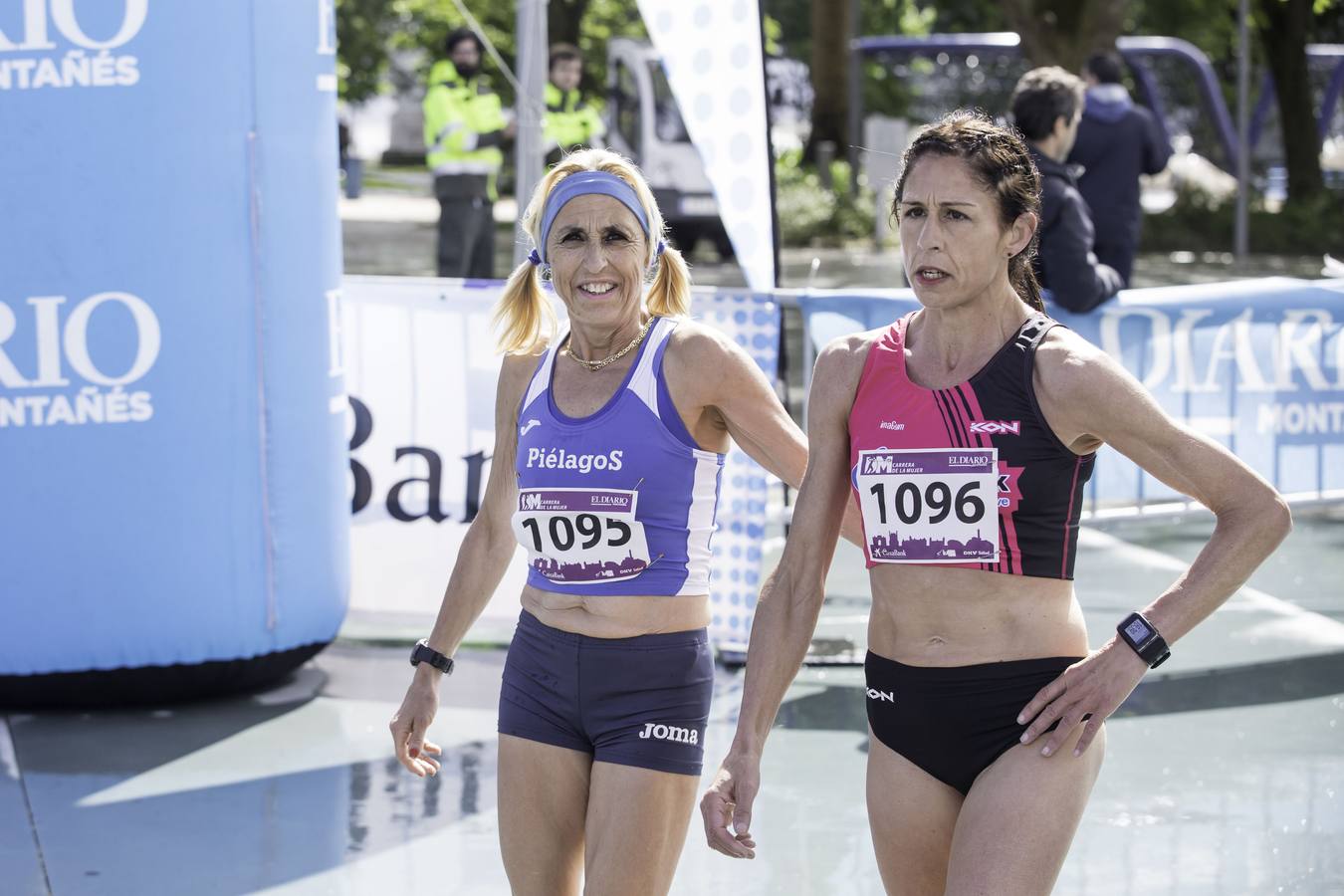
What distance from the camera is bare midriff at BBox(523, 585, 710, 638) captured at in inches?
131

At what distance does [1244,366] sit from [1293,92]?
67.2 feet

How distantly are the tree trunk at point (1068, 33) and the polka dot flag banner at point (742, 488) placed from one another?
15.0 meters

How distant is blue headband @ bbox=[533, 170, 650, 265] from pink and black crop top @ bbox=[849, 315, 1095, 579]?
28.5 inches

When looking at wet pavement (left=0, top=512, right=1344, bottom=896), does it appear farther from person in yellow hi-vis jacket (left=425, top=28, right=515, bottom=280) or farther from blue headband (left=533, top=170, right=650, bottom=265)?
person in yellow hi-vis jacket (left=425, top=28, right=515, bottom=280)

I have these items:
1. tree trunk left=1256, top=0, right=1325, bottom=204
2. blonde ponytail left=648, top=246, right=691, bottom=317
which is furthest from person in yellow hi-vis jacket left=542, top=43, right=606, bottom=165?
tree trunk left=1256, top=0, right=1325, bottom=204

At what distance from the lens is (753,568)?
6.64m

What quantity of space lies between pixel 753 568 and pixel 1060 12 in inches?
666

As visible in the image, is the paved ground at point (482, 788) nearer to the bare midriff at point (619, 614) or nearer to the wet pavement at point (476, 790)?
the wet pavement at point (476, 790)

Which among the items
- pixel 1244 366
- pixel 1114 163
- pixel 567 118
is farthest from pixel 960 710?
pixel 567 118

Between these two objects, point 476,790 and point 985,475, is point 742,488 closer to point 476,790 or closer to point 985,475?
point 476,790

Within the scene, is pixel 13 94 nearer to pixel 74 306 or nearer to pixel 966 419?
pixel 74 306

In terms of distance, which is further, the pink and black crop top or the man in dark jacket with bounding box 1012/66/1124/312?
the man in dark jacket with bounding box 1012/66/1124/312

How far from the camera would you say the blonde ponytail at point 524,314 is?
372cm

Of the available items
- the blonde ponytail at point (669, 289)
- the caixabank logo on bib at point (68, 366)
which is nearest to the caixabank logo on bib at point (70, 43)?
the caixabank logo on bib at point (68, 366)
